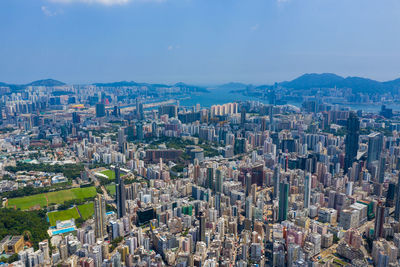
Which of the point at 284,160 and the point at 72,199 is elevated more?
the point at 284,160

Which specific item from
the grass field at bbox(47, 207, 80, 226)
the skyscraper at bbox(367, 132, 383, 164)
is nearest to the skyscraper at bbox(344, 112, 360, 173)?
the skyscraper at bbox(367, 132, 383, 164)

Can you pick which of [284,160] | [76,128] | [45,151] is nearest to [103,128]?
[76,128]

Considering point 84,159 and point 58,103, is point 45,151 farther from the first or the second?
point 58,103

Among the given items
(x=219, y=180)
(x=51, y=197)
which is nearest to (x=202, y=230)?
(x=219, y=180)

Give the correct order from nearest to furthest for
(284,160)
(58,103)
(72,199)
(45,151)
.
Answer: (72,199) < (284,160) < (45,151) < (58,103)

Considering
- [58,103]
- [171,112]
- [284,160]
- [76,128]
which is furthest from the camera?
[58,103]

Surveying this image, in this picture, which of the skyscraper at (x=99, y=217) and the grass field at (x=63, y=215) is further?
the grass field at (x=63, y=215)

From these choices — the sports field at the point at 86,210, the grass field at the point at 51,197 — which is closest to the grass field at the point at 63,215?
the sports field at the point at 86,210

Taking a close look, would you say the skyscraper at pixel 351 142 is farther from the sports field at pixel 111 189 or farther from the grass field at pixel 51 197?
the grass field at pixel 51 197
